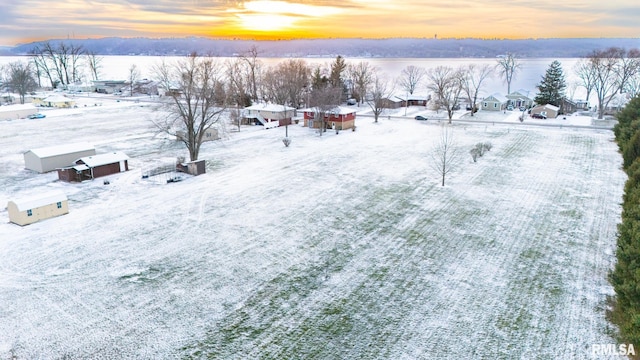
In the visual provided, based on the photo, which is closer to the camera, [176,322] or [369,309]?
[176,322]

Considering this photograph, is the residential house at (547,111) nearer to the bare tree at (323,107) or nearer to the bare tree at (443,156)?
the bare tree at (443,156)

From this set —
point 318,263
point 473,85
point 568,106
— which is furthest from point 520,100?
point 318,263

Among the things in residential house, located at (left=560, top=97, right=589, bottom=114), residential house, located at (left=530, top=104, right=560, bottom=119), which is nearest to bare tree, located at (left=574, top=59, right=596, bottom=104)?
residential house, located at (left=560, top=97, right=589, bottom=114)

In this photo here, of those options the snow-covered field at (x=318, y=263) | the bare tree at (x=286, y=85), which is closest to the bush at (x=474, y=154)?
the snow-covered field at (x=318, y=263)

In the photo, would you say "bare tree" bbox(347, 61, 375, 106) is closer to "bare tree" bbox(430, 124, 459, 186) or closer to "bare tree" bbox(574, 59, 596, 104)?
"bare tree" bbox(430, 124, 459, 186)

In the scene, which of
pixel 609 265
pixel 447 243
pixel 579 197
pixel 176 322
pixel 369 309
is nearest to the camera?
pixel 176 322

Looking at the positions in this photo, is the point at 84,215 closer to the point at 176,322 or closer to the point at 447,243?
the point at 176,322

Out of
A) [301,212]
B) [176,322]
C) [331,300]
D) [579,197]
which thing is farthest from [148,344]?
[579,197]
